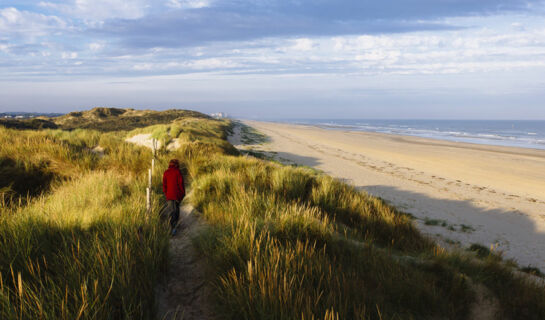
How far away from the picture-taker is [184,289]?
332cm

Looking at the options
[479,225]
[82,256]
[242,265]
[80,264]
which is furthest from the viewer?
[479,225]

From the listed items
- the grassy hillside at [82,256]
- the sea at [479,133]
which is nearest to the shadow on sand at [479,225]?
the grassy hillside at [82,256]

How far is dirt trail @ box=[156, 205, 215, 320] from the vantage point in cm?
295

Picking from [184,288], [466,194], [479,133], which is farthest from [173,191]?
[479,133]

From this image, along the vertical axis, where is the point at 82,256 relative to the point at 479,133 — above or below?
below

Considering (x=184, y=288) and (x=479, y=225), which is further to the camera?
(x=479, y=225)

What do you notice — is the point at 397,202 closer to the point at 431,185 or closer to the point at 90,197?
the point at 431,185

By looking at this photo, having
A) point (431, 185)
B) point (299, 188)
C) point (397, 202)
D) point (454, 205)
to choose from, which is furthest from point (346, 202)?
point (431, 185)

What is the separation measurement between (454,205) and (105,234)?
41.9ft

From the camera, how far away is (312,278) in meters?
3.06

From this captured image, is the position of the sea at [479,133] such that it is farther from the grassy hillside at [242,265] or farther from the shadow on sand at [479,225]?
the grassy hillside at [242,265]

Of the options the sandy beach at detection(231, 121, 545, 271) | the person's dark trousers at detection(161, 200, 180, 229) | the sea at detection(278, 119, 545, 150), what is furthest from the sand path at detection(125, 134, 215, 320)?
the sea at detection(278, 119, 545, 150)

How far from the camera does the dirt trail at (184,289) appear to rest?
2.95 metres

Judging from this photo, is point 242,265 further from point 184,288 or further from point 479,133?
point 479,133
